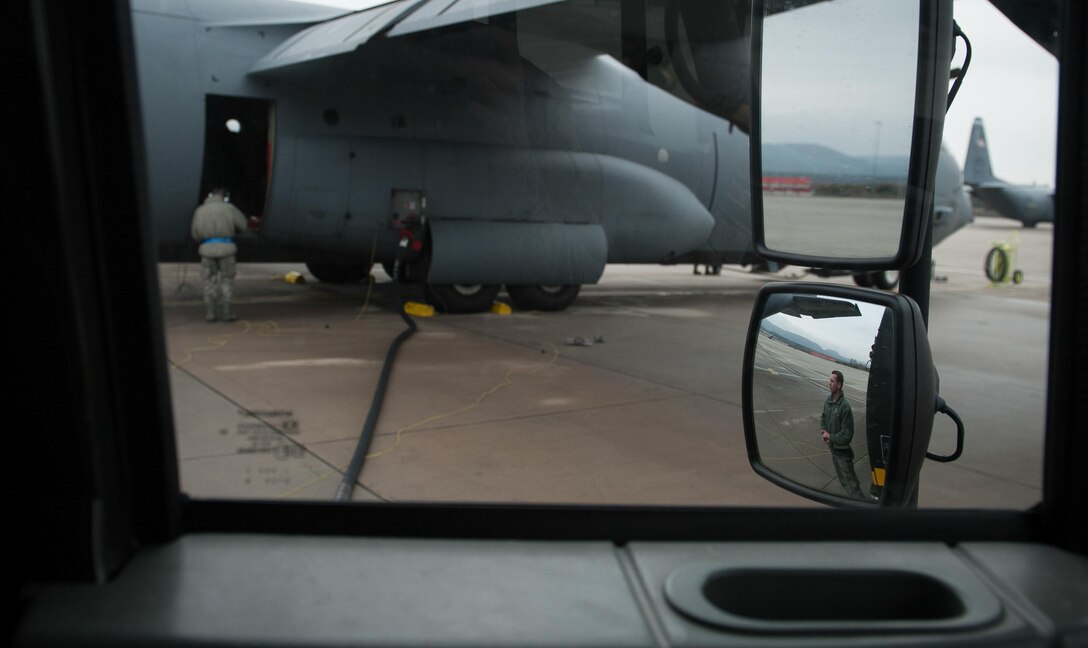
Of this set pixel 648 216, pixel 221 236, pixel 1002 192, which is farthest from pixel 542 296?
pixel 1002 192

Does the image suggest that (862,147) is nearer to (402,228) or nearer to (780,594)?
(780,594)

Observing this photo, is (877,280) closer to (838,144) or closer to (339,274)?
(838,144)

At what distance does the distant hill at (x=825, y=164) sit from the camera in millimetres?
1849

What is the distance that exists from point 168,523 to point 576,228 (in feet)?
24.2

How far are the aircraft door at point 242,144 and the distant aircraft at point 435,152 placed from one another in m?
0.02

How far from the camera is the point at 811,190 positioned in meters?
2.11

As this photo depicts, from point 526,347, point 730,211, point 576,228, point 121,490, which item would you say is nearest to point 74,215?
point 121,490

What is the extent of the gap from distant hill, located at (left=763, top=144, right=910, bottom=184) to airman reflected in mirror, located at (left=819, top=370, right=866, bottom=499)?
0.45 metres

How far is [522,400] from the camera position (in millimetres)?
5637

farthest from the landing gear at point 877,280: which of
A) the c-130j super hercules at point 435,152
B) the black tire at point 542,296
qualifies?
the black tire at point 542,296

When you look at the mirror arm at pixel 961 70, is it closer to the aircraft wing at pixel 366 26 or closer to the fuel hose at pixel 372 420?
the fuel hose at pixel 372 420

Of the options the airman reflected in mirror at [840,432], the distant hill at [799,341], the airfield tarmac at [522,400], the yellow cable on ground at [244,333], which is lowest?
the airfield tarmac at [522,400]

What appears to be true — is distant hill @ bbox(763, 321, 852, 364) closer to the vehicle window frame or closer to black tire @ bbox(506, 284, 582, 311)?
the vehicle window frame

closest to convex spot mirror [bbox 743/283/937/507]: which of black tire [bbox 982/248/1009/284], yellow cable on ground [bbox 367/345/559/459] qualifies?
yellow cable on ground [bbox 367/345/559/459]
